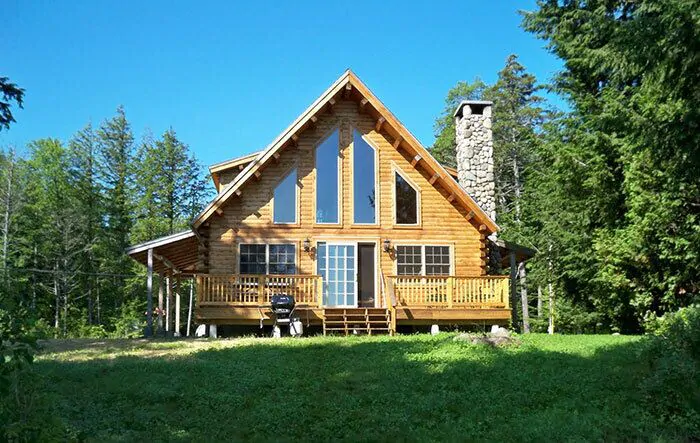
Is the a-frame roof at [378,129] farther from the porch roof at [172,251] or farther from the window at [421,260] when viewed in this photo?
the window at [421,260]

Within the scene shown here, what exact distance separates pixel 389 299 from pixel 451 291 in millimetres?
1699

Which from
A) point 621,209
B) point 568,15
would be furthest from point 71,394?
point 568,15

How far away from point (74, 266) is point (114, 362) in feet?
81.8

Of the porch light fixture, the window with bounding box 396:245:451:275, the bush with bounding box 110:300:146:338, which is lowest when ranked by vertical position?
the bush with bounding box 110:300:146:338

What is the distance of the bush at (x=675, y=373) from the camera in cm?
814

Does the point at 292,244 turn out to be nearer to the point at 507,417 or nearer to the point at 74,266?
the point at 507,417

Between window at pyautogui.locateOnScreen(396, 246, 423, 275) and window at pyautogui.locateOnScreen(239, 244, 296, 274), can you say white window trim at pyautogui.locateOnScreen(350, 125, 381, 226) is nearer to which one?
window at pyautogui.locateOnScreen(396, 246, 423, 275)

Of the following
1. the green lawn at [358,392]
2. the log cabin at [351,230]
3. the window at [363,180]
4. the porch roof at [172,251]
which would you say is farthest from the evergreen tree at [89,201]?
the green lawn at [358,392]

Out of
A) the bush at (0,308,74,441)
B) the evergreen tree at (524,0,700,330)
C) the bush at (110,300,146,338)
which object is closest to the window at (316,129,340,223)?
the evergreen tree at (524,0,700,330)

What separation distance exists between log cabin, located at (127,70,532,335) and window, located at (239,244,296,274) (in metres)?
0.03

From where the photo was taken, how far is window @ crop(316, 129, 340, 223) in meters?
18.4

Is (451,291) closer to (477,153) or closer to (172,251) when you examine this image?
(477,153)

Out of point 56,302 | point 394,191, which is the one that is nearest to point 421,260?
point 394,191

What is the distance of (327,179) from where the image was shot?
18.6 metres
